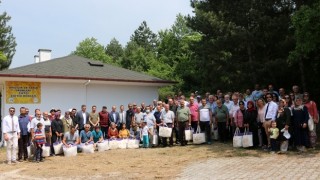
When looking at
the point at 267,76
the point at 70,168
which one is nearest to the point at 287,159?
the point at 70,168

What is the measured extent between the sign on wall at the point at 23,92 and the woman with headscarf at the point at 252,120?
9.45m

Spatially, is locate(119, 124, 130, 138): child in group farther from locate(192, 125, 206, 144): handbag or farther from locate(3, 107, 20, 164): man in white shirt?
locate(3, 107, 20, 164): man in white shirt

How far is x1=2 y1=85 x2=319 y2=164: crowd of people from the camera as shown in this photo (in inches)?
494

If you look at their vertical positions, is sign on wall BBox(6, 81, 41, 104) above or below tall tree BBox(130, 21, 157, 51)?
below

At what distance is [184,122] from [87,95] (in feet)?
19.7

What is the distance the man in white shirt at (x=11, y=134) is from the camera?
500 inches

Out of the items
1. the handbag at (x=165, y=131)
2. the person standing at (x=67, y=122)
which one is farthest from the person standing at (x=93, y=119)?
the handbag at (x=165, y=131)

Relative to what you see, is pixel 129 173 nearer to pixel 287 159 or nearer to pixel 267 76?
pixel 287 159

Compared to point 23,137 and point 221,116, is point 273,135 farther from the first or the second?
point 23,137

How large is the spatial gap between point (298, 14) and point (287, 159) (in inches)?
192

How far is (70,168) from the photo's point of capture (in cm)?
1135

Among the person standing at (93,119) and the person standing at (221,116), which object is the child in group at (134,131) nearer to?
the person standing at (93,119)

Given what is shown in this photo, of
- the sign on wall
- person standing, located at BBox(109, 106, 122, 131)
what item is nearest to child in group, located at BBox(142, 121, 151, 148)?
person standing, located at BBox(109, 106, 122, 131)

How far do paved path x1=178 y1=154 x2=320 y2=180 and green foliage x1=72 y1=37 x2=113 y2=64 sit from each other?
2108 inches
